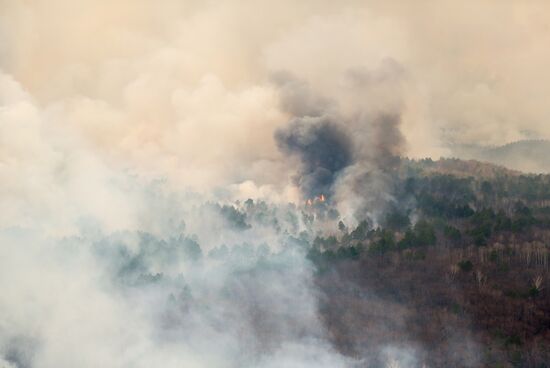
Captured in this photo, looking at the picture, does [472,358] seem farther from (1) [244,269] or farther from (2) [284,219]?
(2) [284,219]

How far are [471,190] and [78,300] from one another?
107345 millimetres

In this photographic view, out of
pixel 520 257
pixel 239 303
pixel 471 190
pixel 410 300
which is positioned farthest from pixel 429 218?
pixel 239 303

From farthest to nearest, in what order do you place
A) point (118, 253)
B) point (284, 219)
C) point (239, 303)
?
point (284, 219), point (118, 253), point (239, 303)

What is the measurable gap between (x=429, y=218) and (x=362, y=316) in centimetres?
5814

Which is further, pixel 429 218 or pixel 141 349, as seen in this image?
pixel 429 218

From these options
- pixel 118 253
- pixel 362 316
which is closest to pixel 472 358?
pixel 362 316

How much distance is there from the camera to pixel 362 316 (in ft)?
281

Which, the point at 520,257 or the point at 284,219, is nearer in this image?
the point at 520,257

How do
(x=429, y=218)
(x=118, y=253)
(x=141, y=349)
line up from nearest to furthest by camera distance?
(x=141, y=349)
(x=118, y=253)
(x=429, y=218)

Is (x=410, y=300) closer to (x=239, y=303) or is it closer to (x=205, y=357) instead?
(x=239, y=303)

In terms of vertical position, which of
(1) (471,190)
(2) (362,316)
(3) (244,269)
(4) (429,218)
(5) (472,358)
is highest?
(1) (471,190)

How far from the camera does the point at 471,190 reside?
156250 mm

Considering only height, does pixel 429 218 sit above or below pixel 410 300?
above

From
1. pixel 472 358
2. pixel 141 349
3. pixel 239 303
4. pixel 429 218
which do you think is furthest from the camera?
pixel 429 218
